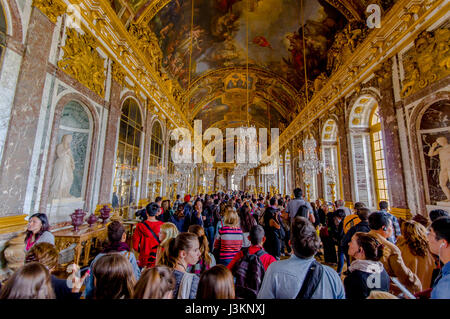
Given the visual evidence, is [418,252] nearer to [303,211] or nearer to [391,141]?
[303,211]

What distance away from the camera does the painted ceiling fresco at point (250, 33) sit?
8883 millimetres

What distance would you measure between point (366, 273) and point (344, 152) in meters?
7.93

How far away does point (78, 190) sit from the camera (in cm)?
509

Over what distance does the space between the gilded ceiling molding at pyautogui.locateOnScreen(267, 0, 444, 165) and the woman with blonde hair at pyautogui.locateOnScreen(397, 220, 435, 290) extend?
18.0 ft

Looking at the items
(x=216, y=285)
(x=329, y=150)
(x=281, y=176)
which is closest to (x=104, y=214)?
(x=216, y=285)

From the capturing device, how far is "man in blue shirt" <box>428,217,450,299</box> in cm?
126

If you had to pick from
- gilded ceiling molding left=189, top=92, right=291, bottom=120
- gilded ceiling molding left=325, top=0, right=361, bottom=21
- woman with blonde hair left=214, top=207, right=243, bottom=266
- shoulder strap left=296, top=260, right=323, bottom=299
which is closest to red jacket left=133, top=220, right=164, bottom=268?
woman with blonde hair left=214, top=207, right=243, bottom=266

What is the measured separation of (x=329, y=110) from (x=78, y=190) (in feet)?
35.4

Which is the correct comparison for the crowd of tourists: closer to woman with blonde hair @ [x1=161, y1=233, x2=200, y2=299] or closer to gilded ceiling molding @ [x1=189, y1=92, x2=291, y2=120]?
woman with blonde hair @ [x1=161, y1=233, x2=200, y2=299]

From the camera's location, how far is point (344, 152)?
829 centimetres

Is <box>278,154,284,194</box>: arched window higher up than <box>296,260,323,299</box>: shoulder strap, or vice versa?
A: <box>278,154,284,194</box>: arched window

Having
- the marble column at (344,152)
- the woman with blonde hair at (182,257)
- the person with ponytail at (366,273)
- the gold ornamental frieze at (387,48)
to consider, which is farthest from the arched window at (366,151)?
the woman with blonde hair at (182,257)
